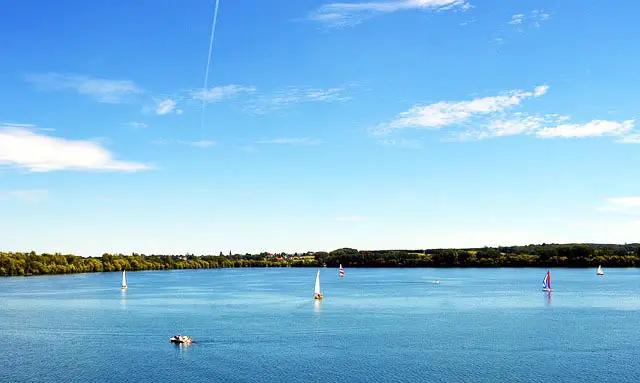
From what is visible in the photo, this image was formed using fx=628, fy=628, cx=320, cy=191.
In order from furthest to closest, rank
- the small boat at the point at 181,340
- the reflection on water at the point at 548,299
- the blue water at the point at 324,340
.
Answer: the reflection on water at the point at 548,299 → the small boat at the point at 181,340 → the blue water at the point at 324,340

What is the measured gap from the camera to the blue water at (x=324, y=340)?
176ft

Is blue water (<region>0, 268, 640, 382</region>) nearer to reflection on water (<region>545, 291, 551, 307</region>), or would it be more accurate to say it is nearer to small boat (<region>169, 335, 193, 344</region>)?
reflection on water (<region>545, 291, 551, 307</region>)

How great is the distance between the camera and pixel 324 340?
6925 centimetres

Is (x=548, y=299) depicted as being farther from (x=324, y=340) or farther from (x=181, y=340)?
(x=181, y=340)

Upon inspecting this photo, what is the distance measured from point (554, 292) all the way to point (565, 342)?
73.8 meters

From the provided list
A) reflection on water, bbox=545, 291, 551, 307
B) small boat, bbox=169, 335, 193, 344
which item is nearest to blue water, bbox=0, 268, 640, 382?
reflection on water, bbox=545, 291, 551, 307

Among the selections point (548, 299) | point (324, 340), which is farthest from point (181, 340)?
point (548, 299)

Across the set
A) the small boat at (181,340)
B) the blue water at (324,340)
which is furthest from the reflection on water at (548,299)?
the small boat at (181,340)

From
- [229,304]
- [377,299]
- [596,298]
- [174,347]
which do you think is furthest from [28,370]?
[596,298]

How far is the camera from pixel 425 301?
117 m

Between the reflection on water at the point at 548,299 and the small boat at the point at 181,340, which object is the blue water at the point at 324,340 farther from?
the small boat at the point at 181,340

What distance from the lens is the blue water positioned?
5353cm

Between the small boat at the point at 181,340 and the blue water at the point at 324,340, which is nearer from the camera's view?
the blue water at the point at 324,340

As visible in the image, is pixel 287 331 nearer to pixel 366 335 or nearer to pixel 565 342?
pixel 366 335
